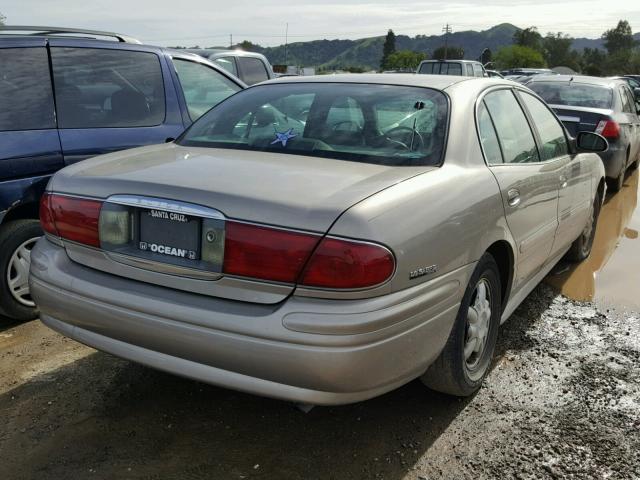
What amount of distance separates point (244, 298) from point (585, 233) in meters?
3.99

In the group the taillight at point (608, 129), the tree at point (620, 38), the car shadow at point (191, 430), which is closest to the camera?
the car shadow at point (191, 430)

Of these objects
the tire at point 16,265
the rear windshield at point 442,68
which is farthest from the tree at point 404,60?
the tire at point 16,265

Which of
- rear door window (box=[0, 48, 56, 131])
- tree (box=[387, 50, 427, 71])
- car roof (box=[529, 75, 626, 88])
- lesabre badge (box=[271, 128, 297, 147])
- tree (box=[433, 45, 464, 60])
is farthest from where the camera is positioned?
tree (box=[387, 50, 427, 71])

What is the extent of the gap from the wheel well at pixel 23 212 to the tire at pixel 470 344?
2.61 m

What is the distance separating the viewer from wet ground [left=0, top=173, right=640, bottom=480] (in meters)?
2.60

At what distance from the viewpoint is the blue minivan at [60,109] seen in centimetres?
375

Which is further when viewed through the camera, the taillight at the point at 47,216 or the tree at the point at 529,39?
the tree at the point at 529,39

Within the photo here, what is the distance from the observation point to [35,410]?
2.99m

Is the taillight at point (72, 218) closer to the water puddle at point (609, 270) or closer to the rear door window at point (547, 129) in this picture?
the rear door window at point (547, 129)

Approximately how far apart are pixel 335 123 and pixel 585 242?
3.21 meters

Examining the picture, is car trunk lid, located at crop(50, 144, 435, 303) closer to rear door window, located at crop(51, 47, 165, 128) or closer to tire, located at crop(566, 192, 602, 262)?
rear door window, located at crop(51, 47, 165, 128)

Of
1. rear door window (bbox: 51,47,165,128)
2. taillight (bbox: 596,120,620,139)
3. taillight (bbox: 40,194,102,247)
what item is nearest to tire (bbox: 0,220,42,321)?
rear door window (bbox: 51,47,165,128)

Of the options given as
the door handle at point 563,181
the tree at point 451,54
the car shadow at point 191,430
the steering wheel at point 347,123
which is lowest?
the tree at point 451,54

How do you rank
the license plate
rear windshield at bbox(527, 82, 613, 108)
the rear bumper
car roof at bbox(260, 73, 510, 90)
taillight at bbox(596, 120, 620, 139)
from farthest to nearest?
1. rear windshield at bbox(527, 82, 613, 108)
2. taillight at bbox(596, 120, 620, 139)
3. car roof at bbox(260, 73, 510, 90)
4. the license plate
5. the rear bumper
